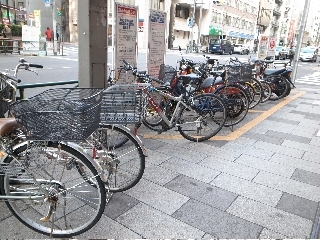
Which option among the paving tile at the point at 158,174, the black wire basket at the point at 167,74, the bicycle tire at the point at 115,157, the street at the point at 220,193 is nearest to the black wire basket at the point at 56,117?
the bicycle tire at the point at 115,157

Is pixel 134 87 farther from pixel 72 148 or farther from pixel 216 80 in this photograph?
pixel 216 80

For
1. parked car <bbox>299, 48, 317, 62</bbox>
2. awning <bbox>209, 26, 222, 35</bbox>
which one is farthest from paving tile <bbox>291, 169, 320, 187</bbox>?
awning <bbox>209, 26, 222, 35</bbox>

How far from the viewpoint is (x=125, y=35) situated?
18.1 feet

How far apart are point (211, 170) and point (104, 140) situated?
1.54 meters

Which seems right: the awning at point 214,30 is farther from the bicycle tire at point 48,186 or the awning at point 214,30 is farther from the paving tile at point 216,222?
the bicycle tire at point 48,186

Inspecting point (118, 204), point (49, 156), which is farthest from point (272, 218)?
point (49, 156)

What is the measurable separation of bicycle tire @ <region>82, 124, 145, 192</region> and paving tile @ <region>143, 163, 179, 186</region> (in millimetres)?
246

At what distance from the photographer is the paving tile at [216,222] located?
258cm

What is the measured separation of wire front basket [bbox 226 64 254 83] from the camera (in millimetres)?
5934

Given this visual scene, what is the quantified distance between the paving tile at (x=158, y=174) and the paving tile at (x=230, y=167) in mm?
576

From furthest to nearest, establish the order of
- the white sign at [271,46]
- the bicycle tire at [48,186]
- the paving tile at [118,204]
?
the white sign at [271,46], the paving tile at [118,204], the bicycle tire at [48,186]

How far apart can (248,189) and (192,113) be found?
1614mm

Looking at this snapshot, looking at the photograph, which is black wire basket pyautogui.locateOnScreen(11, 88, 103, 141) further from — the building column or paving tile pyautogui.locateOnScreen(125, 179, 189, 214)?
the building column

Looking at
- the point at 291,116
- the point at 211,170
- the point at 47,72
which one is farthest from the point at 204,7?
the point at 211,170
